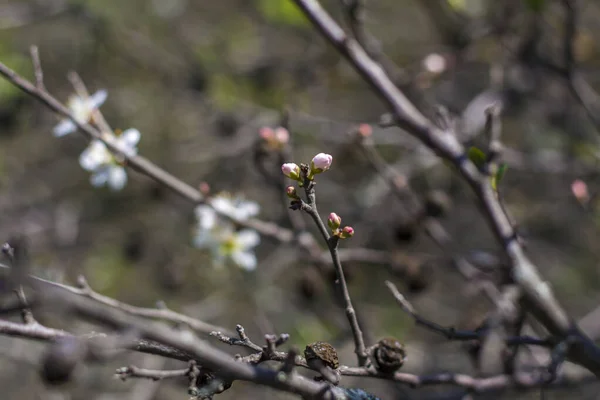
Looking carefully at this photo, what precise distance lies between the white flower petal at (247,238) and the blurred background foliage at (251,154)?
435 mm

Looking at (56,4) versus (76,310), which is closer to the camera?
(76,310)

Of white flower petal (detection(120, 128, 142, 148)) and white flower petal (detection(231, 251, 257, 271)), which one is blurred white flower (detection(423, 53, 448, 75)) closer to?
white flower petal (detection(231, 251, 257, 271))

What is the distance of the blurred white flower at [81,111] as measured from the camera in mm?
1941

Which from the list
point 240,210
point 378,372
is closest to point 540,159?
point 240,210

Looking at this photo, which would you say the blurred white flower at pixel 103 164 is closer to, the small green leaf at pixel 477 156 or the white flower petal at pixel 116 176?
the white flower petal at pixel 116 176

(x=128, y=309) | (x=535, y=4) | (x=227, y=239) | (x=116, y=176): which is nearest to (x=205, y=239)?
(x=227, y=239)

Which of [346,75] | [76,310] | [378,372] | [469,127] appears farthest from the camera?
[346,75]

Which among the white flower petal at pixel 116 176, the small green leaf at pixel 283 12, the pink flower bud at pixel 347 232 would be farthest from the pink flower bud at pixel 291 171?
the small green leaf at pixel 283 12

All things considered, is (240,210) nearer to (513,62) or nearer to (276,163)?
(276,163)

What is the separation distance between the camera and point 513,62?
10.5 ft

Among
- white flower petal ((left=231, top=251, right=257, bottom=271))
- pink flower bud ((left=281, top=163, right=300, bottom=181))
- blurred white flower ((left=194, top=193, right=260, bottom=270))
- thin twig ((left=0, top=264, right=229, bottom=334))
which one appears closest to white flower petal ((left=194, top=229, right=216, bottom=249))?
blurred white flower ((left=194, top=193, right=260, bottom=270))

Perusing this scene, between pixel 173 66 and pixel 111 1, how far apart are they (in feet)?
2.06

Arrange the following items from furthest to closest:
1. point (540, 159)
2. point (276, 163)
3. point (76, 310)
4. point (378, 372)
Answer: point (540, 159)
point (276, 163)
point (378, 372)
point (76, 310)

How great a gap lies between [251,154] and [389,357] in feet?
7.61
